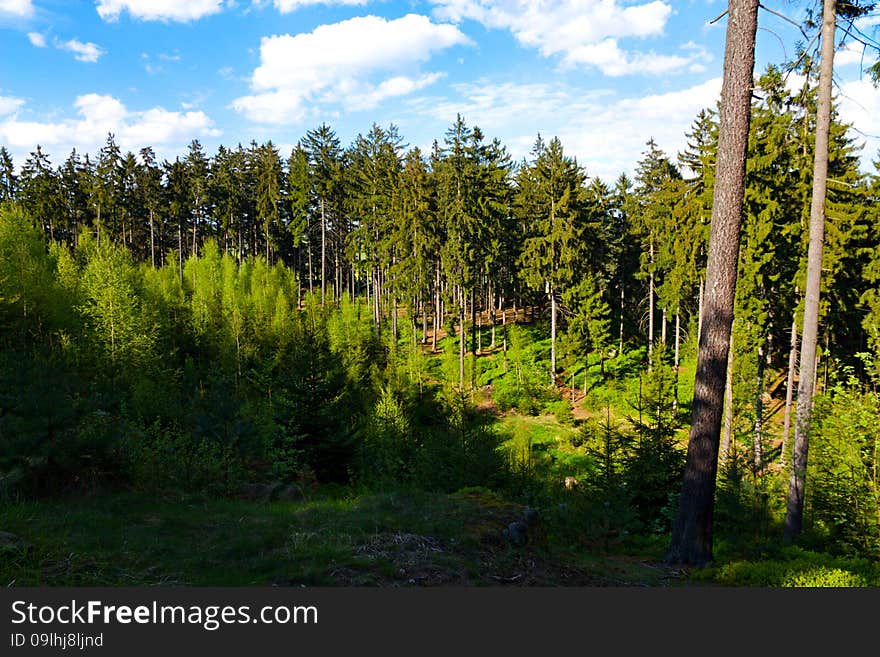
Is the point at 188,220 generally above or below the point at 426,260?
above

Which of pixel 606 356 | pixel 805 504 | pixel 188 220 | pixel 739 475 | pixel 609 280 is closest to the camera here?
pixel 739 475

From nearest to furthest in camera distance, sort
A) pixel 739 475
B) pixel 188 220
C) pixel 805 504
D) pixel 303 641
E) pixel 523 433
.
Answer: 1. pixel 303 641
2. pixel 739 475
3. pixel 805 504
4. pixel 523 433
5. pixel 188 220

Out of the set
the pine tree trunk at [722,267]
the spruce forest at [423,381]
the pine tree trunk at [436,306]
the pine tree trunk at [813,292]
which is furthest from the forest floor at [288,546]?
the pine tree trunk at [436,306]

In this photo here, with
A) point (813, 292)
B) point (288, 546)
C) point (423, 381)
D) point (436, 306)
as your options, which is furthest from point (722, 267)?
point (436, 306)

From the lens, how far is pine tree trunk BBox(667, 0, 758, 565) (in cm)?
777

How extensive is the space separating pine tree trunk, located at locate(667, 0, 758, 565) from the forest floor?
1737 millimetres

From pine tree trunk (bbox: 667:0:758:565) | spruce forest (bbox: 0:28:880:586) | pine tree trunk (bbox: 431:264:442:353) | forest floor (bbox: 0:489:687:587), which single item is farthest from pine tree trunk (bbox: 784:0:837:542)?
pine tree trunk (bbox: 431:264:442:353)

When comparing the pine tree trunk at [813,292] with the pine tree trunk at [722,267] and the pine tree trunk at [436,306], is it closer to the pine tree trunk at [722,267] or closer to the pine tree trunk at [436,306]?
the pine tree trunk at [722,267]

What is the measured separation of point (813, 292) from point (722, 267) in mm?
5303

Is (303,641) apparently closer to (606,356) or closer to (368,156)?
(606,356)

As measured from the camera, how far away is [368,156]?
4550cm

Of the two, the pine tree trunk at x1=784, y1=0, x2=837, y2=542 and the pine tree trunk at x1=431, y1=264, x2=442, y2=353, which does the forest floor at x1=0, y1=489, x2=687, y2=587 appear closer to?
the pine tree trunk at x1=784, y1=0, x2=837, y2=542

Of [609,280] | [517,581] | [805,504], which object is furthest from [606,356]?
[517,581]

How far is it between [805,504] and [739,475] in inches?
121
